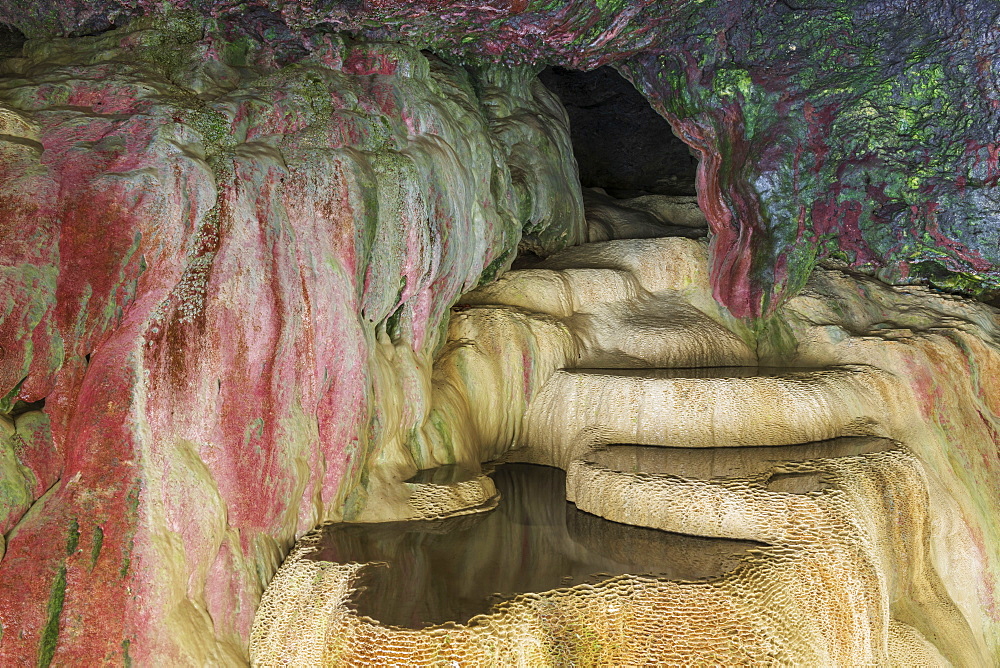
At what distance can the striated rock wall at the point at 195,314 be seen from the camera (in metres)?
2.98

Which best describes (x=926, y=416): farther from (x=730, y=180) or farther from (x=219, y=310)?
(x=219, y=310)

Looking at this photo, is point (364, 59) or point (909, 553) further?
point (364, 59)

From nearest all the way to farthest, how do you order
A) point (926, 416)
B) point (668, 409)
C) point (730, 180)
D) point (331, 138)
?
point (331, 138), point (668, 409), point (926, 416), point (730, 180)

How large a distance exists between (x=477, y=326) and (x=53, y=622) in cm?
306

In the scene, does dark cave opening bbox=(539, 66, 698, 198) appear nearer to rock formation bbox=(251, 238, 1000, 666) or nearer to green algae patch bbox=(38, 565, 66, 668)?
rock formation bbox=(251, 238, 1000, 666)

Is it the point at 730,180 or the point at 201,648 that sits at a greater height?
the point at 730,180

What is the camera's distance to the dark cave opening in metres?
8.11

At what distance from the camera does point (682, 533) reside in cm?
363

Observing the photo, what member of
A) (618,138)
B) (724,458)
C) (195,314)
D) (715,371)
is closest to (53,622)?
(195,314)

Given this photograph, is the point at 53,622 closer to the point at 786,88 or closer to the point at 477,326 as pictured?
the point at 477,326

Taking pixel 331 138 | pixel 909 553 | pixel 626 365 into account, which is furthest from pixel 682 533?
pixel 331 138

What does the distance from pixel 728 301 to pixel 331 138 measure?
3.40 meters

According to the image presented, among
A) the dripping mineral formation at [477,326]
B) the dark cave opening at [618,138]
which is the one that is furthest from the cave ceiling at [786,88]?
the dark cave opening at [618,138]

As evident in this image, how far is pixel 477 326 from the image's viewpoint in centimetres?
525
